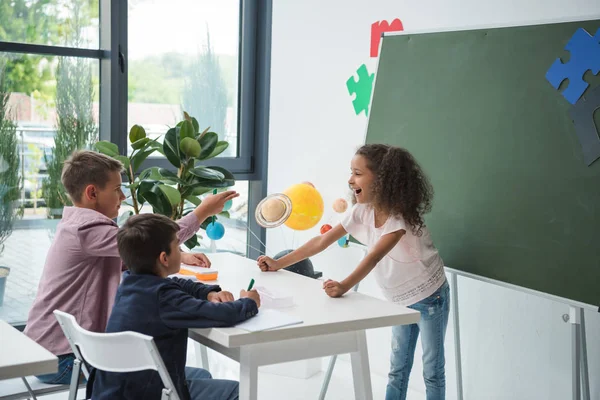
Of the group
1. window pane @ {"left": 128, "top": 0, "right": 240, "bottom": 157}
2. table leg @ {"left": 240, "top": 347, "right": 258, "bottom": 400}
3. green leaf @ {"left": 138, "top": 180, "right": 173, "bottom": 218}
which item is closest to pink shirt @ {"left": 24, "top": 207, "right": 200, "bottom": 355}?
table leg @ {"left": 240, "top": 347, "right": 258, "bottom": 400}

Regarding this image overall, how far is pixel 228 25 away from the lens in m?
4.78

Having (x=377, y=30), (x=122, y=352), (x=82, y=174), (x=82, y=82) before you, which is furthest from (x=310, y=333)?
(x=82, y=82)

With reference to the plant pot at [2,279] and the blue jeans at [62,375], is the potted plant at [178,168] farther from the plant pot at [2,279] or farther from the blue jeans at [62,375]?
the blue jeans at [62,375]

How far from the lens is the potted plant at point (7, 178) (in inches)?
156

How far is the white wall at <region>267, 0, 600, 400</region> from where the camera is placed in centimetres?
309

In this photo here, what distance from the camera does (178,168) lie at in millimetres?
3605

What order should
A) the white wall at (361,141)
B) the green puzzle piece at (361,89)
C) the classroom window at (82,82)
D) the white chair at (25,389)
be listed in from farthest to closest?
the classroom window at (82,82), the green puzzle piece at (361,89), the white wall at (361,141), the white chair at (25,389)

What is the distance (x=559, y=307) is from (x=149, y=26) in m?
2.71

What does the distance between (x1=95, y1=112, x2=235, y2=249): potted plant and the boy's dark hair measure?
1.30 meters

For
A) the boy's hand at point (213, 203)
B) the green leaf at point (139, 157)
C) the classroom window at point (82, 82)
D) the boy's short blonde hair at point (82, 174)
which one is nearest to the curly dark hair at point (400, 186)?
the boy's hand at point (213, 203)

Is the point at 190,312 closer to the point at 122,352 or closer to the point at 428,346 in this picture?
the point at 122,352

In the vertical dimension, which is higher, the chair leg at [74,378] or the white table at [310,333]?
the white table at [310,333]

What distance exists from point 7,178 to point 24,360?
2500 millimetres

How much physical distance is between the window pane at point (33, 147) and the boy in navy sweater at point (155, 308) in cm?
209
